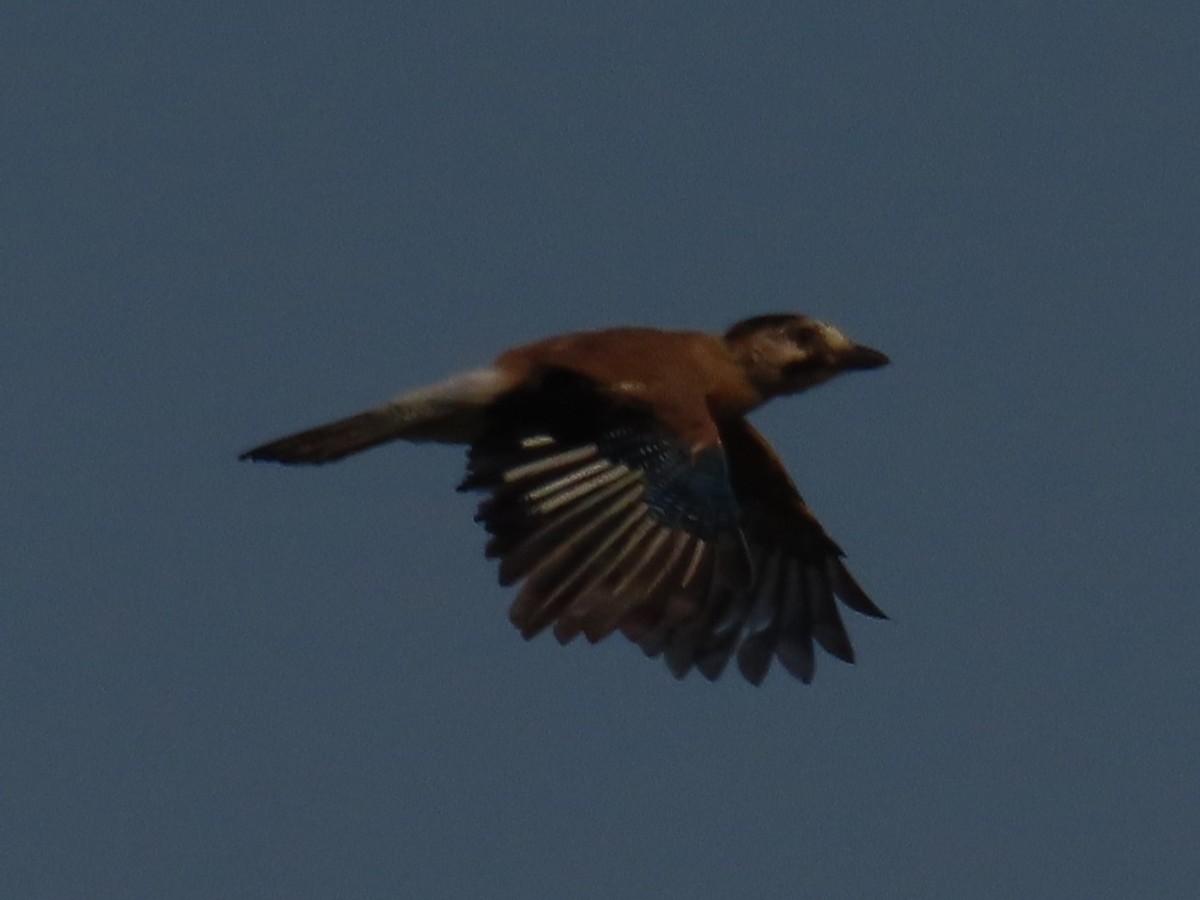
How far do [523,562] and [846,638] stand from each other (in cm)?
356

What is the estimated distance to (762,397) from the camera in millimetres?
15656

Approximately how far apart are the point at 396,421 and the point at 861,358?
10.0 ft

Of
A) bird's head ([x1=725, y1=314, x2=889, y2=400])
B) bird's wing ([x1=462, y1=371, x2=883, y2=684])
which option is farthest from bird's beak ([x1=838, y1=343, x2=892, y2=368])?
bird's wing ([x1=462, y1=371, x2=883, y2=684])

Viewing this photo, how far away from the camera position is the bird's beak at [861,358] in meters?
16.0

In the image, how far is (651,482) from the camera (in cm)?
1320

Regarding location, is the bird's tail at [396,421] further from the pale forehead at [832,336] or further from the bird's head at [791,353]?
the pale forehead at [832,336]

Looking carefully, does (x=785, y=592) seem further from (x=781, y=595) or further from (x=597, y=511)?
(x=597, y=511)

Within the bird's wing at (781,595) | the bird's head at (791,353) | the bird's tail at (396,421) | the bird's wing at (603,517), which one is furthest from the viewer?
the bird's wing at (781,595)

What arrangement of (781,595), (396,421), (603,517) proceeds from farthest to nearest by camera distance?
1. (781,595)
2. (396,421)
3. (603,517)

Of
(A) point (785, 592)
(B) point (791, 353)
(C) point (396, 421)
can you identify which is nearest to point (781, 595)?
(A) point (785, 592)

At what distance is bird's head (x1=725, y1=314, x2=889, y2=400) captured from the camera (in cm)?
1557

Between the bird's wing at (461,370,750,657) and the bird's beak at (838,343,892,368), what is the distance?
2652 millimetres

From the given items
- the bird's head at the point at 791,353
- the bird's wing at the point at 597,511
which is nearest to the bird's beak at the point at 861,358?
the bird's head at the point at 791,353

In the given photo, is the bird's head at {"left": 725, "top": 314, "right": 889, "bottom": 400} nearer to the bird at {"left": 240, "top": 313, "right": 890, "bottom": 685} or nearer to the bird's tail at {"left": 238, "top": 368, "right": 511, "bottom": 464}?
the bird at {"left": 240, "top": 313, "right": 890, "bottom": 685}
